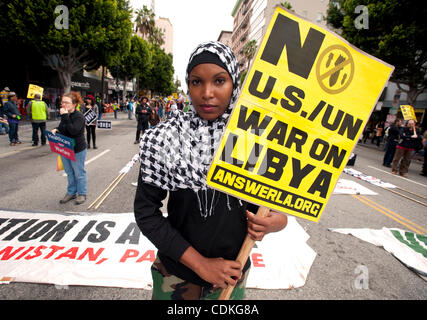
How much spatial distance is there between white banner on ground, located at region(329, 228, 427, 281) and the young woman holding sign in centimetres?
348

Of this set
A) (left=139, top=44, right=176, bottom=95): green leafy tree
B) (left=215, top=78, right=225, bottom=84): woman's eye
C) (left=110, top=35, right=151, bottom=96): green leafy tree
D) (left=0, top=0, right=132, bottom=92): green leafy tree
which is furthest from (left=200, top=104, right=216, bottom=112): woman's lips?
(left=139, top=44, right=176, bottom=95): green leafy tree

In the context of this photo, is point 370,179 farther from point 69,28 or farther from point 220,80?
point 69,28

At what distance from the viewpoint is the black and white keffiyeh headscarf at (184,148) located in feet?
3.63

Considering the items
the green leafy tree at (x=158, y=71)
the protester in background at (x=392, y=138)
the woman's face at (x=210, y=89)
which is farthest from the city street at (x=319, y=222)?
the green leafy tree at (x=158, y=71)

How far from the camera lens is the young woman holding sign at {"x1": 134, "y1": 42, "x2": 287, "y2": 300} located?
1094 mm

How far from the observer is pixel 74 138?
4.35 metres

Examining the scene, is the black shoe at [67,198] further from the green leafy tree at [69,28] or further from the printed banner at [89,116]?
the green leafy tree at [69,28]

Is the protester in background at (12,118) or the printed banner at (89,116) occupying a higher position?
the printed banner at (89,116)

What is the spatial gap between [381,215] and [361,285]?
3083 millimetres

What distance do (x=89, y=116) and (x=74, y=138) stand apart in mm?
4421

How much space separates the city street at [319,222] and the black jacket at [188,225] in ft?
5.23

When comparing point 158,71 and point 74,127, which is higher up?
point 158,71

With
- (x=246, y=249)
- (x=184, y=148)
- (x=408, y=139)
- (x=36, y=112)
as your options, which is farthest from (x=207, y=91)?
(x=408, y=139)
